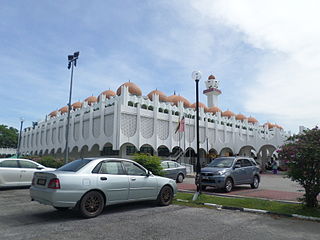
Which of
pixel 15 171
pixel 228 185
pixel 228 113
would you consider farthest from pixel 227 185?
pixel 228 113

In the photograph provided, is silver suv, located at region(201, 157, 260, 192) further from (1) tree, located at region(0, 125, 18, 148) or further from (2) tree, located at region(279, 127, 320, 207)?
(1) tree, located at region(0, 125, 18, 148)

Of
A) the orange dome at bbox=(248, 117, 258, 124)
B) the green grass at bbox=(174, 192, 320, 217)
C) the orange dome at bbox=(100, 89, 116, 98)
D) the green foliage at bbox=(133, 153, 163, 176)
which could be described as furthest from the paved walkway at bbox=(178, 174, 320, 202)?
the orange dome at bbox=(248, 117, 258, 124)

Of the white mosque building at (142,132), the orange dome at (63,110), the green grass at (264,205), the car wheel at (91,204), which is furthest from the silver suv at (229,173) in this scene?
the orange dome at (63,110)

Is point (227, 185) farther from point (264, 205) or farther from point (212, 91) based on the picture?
point (212, 91)

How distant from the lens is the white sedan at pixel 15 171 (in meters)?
11.8

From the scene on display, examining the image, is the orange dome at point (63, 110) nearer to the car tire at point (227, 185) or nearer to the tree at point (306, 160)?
the car tire at point (227, 185)

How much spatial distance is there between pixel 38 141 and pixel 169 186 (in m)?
46.5

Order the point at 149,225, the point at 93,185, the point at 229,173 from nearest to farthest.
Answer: the point at 149,225 → the point at 93,185 → the point at 229,173

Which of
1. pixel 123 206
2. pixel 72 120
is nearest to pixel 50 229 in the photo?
pixel 123 206

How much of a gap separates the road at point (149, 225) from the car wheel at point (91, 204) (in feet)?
0.56

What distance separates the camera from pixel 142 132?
107ft

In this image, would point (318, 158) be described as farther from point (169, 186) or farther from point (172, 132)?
point (172, 132)

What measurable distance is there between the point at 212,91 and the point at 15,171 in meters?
47.7

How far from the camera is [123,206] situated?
26.5 feet
